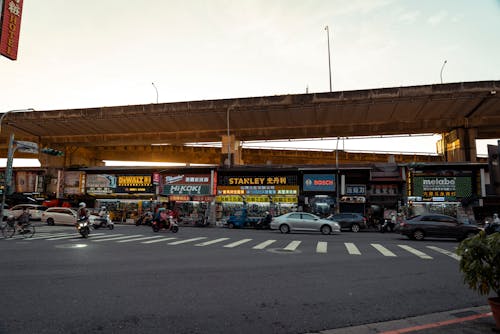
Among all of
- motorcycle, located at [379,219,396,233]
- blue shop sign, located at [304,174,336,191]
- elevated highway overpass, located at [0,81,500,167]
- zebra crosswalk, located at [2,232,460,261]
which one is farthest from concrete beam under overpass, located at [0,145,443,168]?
zebra crosswalk, located at [2,232,460,261]

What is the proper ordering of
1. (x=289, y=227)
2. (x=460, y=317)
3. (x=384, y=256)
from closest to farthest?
(x=460, y=317), (x=384, y=256), (x=289, y=227)

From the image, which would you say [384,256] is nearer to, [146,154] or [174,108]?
[174,108]

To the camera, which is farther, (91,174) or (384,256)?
(91,174)

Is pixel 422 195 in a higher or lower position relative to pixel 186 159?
lower

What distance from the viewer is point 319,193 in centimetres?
3503

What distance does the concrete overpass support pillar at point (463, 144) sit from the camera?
3472 cm

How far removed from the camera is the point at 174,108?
35688 mm

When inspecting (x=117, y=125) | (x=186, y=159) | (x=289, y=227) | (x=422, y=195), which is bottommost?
(x=289, y=227)

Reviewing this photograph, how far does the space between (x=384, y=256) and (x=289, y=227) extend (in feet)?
37.9

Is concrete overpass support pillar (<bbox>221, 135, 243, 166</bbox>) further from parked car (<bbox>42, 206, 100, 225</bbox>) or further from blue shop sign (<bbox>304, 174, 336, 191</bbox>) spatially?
parked car (<bbox>42, 206, 100, 225</bbox>)

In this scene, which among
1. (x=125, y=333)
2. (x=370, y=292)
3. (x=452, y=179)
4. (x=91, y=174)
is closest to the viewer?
(x=125, y=333)

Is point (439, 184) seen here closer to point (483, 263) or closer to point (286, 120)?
point (286, 120)

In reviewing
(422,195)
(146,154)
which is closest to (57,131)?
(146,154)

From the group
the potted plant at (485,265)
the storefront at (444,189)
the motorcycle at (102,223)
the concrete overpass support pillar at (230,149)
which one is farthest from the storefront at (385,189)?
the potted plant at (485,265)
